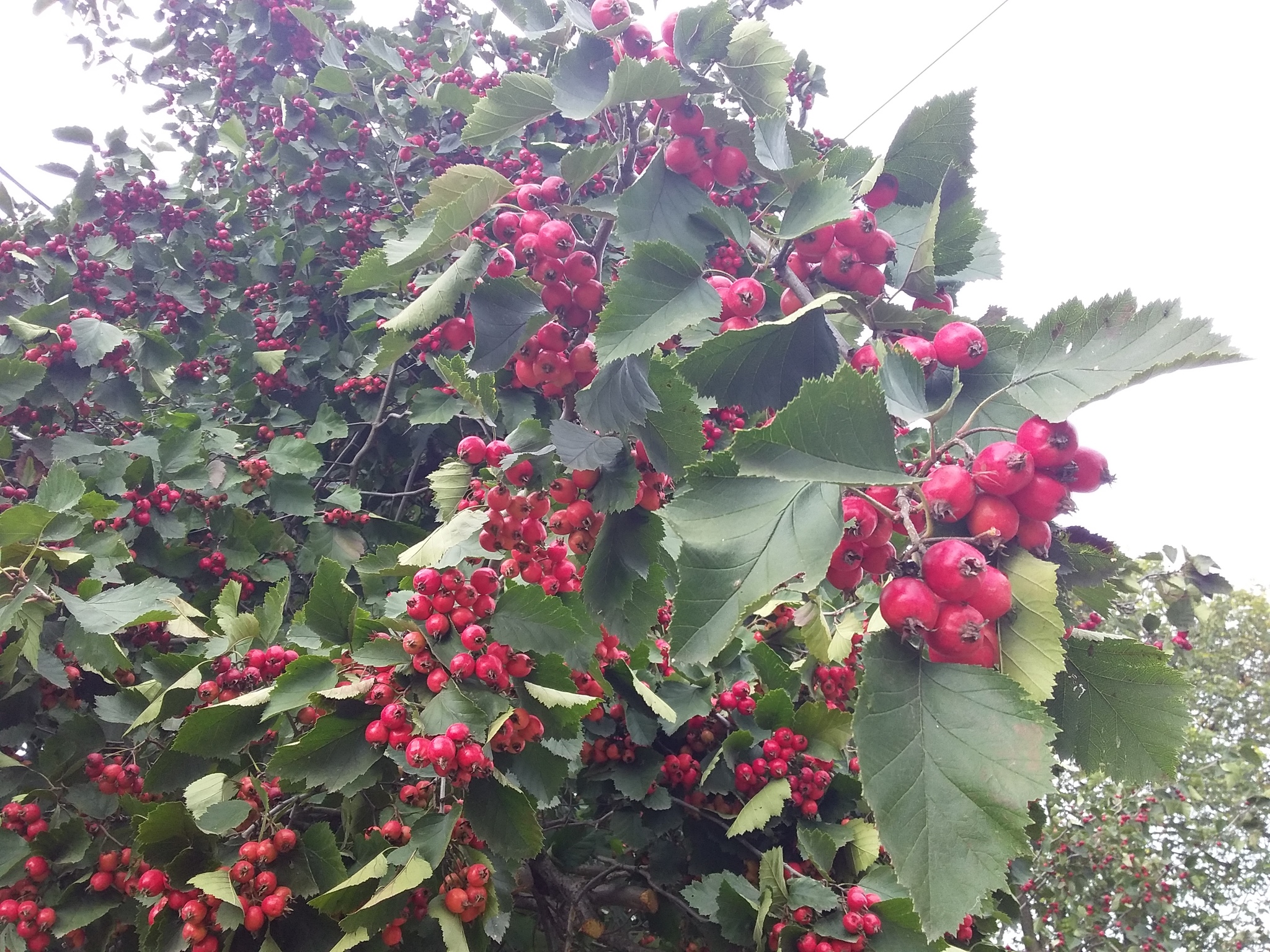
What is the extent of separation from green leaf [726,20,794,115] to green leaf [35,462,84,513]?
2464mm

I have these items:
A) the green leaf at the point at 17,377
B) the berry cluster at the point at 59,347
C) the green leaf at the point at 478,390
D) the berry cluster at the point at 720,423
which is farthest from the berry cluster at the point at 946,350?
the berry cluster at the point at 59,347

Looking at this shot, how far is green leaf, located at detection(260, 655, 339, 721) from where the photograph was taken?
5.37 feet

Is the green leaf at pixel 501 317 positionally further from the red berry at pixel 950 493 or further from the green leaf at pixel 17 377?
the green leaf at pixel 17 377

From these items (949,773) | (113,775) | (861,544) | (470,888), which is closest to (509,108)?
(861,544)

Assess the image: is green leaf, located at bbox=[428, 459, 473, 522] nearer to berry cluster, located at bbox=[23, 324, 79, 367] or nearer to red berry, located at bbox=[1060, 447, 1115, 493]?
red berry, located at bbox=[1060, 447, 1115, 493]

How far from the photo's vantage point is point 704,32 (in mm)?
1446

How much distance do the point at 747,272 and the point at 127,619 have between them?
2022 mm

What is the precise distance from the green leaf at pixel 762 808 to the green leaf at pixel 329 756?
1291 millimetres

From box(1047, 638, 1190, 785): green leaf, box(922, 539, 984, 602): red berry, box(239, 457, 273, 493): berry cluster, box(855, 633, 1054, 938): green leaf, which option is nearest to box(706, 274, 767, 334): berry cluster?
box(922, 539, 984, 602): red berry

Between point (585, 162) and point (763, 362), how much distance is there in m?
0.57

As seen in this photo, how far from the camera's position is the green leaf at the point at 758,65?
1434mm

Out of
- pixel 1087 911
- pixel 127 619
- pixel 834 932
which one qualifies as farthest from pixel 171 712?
pixel 1087 911

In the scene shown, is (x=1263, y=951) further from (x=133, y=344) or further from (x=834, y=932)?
(x=133, y=344)

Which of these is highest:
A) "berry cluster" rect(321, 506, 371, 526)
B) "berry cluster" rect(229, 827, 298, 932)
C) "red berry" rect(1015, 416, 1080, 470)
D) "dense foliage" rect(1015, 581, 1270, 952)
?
"red berry" rect(1015, 416, 1080, 470)
